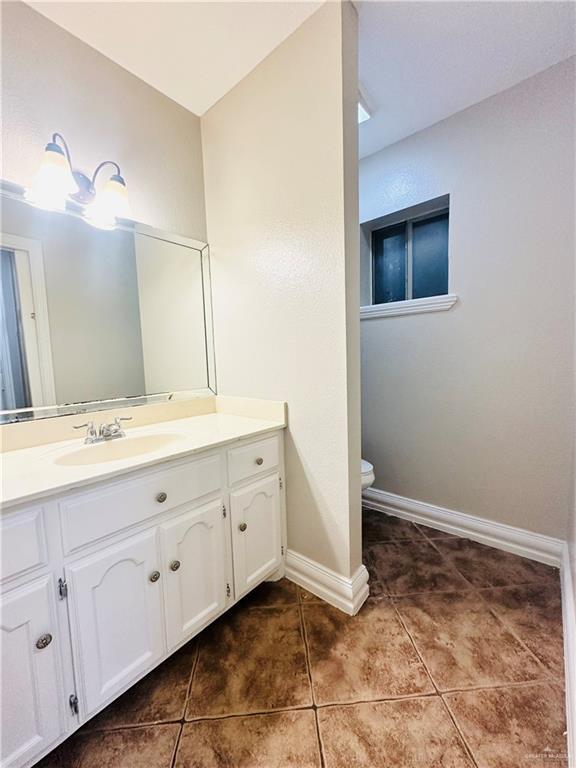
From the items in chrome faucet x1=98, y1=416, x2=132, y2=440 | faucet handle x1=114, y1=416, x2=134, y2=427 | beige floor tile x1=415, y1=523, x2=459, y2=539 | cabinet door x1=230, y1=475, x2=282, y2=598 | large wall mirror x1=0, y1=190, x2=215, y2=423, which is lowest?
beige floor tile x1=415, y1=523, x2=459, y2=539

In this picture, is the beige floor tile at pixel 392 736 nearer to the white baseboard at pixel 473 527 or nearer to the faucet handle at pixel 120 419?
the white baseboard at pixel 473 527

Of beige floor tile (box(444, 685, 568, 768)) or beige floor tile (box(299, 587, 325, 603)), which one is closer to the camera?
beige floor tile (box(444, 685, 568, 768))

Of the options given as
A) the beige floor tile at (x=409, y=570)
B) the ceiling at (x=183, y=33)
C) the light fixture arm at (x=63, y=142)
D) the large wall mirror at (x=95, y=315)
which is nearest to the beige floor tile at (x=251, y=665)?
the beige floor tile at (x=409, y=570)

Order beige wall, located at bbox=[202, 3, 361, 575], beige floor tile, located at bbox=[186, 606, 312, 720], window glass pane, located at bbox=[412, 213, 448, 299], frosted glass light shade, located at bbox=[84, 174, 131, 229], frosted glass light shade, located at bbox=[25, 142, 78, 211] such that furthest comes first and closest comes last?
window glass pane, located at bbox=[412, 213, 448, 299] → frosted glass light shade, located at bbox=[84, 174, 131, 229] → beige wall, located at bbox=[202, 3, 361, 575] → frosted glass light shade, located at bbox=[25, 142, 78, 211] → beige floor tile, located at bbox=[186, 606, 312, 720]

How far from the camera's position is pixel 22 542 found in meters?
0.76

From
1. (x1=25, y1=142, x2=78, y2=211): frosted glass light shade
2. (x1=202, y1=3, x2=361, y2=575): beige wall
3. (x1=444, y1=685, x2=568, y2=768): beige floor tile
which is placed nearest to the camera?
(x1=444, y1=685, x2=568, y2=768): beige floor tile

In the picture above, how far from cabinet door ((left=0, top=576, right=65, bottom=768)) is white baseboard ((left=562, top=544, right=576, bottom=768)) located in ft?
4.52

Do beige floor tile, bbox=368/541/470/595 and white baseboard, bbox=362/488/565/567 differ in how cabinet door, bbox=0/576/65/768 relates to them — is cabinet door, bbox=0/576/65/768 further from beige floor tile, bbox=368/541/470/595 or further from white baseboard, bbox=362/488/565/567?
white baseboard, bbox=362/488/565/567

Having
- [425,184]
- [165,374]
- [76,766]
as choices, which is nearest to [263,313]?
[165,374]

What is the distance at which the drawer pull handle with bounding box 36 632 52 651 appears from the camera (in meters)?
0.79

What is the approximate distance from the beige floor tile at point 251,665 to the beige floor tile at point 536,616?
85 cm

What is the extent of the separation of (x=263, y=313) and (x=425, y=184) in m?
1.30

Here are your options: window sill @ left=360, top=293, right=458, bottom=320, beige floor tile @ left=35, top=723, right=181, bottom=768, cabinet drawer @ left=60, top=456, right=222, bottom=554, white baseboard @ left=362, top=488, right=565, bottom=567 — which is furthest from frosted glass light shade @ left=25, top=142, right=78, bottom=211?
white baseboard @ left=362, top=488, right=565, bottom=567

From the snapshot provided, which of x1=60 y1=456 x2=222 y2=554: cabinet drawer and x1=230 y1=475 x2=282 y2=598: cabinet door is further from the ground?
x1=60 y1=456 x2=222 y2=554: cabinet drawer
